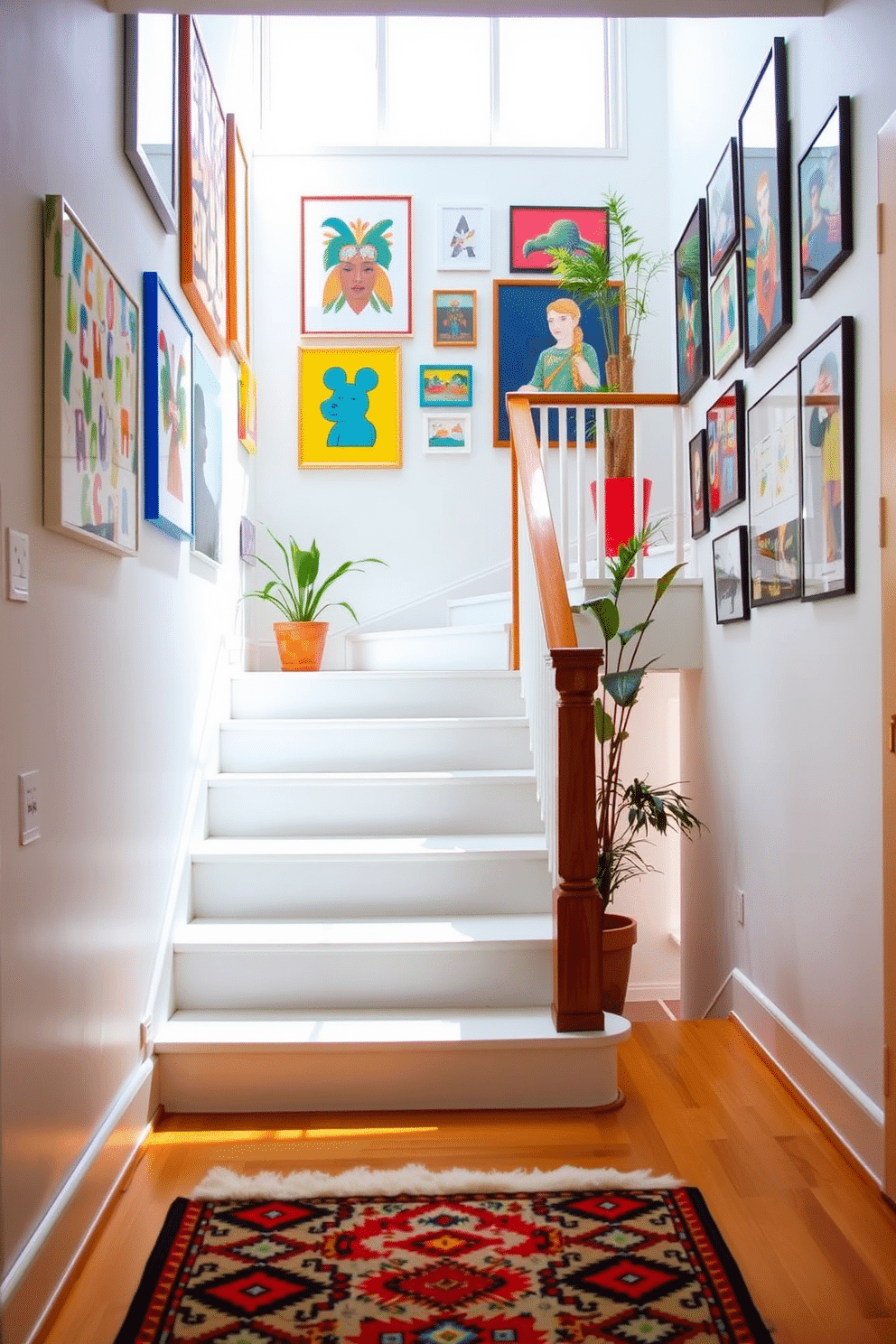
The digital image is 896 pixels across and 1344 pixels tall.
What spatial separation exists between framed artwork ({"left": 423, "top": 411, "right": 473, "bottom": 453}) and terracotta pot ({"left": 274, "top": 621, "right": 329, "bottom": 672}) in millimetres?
1317

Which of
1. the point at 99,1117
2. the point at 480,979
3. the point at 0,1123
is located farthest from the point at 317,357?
the point at 0,1123

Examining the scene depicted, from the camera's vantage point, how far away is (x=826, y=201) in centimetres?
259

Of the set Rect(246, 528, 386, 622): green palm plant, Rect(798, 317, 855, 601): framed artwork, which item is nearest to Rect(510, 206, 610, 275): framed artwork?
Rect(246, 528, 386, 622): green palm plant

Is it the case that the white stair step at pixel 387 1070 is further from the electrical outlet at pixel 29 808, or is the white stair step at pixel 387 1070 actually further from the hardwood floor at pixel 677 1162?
the electrical outlet at pixel 29 808

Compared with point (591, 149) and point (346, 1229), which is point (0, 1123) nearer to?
point (346, 1229)

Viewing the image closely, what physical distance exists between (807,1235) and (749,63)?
321 cm

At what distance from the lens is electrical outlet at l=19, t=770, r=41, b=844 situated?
1822 millimetres

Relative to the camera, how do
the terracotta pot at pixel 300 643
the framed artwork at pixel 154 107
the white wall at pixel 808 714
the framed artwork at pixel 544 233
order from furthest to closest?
the framed artwork at pixel 544 233
the terracotta pot at pixel 300 643
the framed artwork at pixel 154 107
the white wall at pixel 808 714

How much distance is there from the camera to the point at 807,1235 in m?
2.10

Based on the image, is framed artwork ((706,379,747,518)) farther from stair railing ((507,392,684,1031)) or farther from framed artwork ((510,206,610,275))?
framed artwork ((510,206,610,275))

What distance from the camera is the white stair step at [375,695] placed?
161 inches

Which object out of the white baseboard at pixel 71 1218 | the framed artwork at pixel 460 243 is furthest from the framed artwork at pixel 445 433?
the white baseboard at pixel 71 1218

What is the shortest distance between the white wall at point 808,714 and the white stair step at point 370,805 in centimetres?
74

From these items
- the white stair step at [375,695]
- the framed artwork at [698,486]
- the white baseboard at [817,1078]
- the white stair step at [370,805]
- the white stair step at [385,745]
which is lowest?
the white baseboard at [817,1078]
